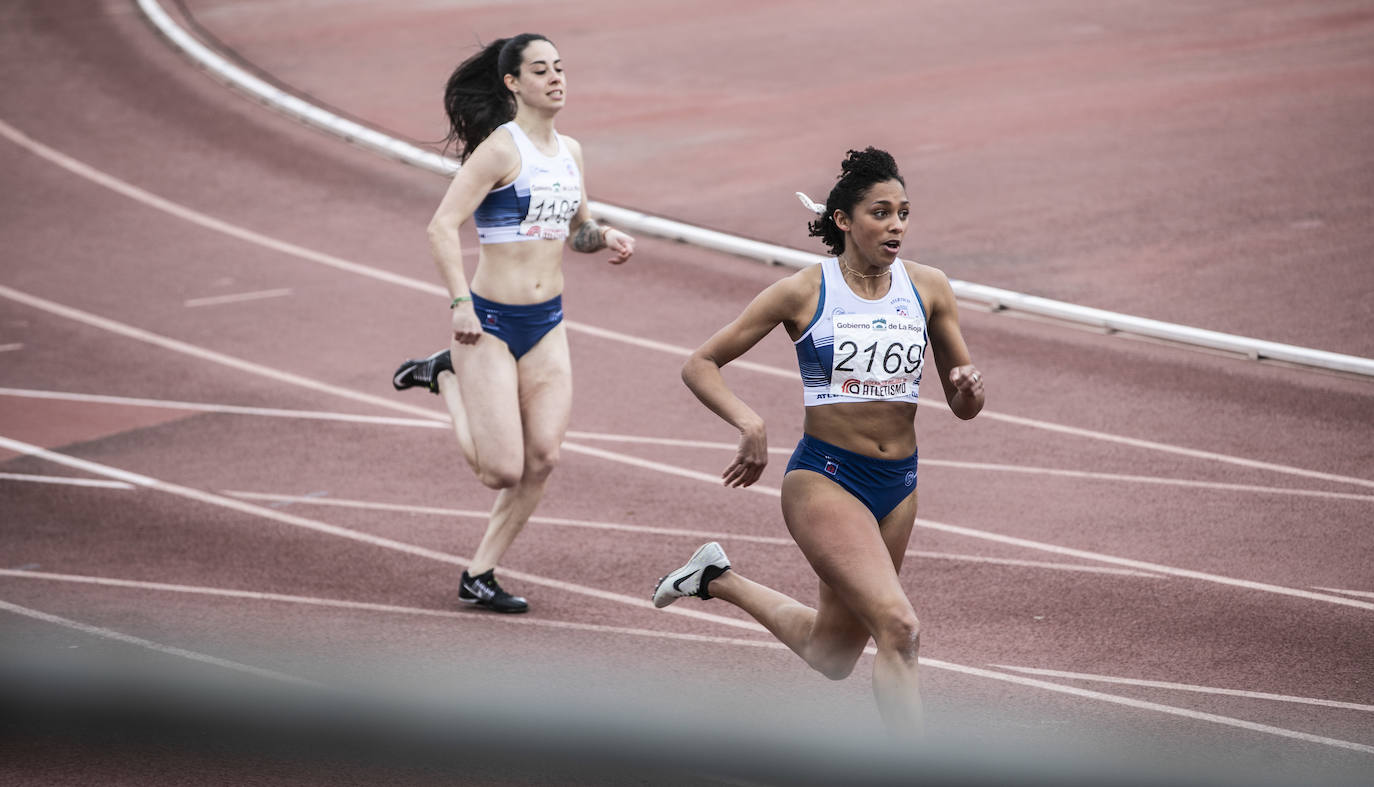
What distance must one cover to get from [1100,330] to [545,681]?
707 cm

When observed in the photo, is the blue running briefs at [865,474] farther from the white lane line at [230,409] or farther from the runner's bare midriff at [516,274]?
the white lane line at [230,409]

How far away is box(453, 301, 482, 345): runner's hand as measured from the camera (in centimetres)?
696

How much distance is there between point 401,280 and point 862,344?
9136mm

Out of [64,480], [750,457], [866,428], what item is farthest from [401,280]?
[750,457]

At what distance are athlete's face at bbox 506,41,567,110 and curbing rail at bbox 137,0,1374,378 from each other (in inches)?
159

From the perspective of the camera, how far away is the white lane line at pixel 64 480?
31.1ft

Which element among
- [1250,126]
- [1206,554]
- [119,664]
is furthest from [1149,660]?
[1250,126]

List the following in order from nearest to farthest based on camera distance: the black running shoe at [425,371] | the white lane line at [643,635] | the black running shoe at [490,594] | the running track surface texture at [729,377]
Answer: the white lane line at [643,635], the running track surface texture at [729,377], the black running shoe at [490,594], the black running shoe at [425,371]

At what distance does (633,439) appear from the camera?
10.3m

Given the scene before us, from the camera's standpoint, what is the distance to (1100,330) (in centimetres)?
1234

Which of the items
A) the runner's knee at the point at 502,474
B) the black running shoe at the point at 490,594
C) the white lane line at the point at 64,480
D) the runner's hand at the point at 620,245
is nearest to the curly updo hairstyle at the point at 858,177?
the runner's hand at the point at 620,245

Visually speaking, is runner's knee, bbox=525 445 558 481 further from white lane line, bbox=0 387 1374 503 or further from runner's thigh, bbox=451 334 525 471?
white lane line, bbox=0 387 1374 503

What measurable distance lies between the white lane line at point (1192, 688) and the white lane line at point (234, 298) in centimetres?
870

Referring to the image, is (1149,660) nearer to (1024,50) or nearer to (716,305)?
(716,305)
